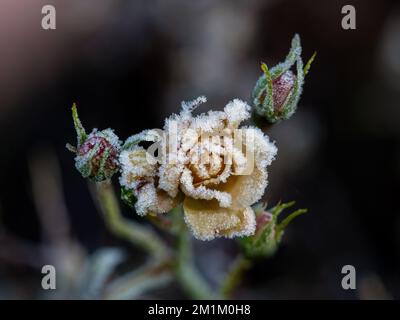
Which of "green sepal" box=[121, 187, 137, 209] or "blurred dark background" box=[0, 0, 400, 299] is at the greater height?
"blurred dark background" box=[0, 0, 400, 299]

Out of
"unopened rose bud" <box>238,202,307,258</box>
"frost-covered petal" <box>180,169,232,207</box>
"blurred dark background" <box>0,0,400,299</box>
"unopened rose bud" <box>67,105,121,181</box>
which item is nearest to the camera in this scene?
"frost-covered petal" <box>180,169,232,207</box>

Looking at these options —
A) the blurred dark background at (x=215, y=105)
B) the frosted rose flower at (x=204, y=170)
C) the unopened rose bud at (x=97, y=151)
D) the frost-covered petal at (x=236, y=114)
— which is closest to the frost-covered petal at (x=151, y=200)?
the frosted rose flower at (x=204, y=170)

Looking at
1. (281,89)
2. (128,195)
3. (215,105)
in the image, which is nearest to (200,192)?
(128,195)

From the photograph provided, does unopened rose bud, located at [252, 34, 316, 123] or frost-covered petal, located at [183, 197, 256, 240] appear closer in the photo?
frost-covered petal, located at [183, 197, 256, 240]

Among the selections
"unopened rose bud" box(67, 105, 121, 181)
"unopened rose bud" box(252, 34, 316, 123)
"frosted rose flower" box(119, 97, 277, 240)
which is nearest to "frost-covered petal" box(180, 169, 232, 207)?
"frosted rose flower" box(119, 97, 277, 240)

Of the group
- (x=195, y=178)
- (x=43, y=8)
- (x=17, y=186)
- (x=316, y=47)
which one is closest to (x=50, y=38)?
(x=43, y=8)

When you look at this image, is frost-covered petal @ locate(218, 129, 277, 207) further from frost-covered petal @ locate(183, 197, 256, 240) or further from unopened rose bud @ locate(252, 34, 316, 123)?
unopened rose bud @ locate(252, 34, 316, 123)
